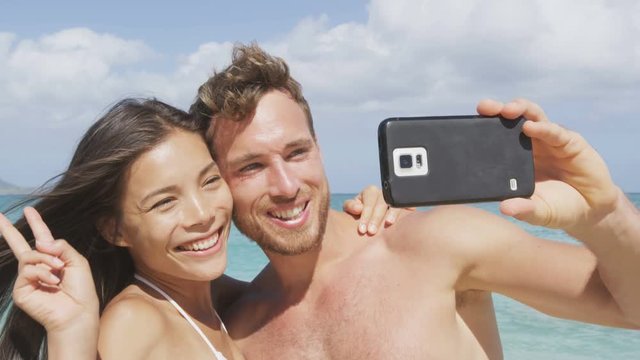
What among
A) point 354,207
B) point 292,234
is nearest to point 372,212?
point 354,207

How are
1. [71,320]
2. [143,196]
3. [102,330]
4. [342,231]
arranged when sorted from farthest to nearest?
[342,231]
[143,196]
[102,330]
[71,320]

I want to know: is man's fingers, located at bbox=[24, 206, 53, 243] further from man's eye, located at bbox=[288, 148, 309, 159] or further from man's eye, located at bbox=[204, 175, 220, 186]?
man's eye, located at bbox=[288, 148, 309, 159]

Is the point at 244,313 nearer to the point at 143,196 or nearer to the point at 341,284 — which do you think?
the point at 341,284

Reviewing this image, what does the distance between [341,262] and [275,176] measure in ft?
1.68

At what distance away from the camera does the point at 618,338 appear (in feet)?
29.3

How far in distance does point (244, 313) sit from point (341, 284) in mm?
522

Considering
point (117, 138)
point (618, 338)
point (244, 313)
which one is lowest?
point (618, 338)

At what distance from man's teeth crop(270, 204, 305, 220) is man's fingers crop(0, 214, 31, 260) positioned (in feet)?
3.51

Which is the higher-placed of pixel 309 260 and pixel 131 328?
pixel 131 328

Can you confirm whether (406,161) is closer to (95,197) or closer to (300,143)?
(300,143)

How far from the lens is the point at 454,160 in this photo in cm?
194

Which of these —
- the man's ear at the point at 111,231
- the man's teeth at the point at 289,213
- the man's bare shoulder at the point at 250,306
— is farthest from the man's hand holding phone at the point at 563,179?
the man's bare shoulder at the point at 250,306

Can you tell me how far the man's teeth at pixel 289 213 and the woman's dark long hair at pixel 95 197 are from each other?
1.61 ft

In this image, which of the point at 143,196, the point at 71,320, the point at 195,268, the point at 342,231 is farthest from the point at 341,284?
the point at 71,320
